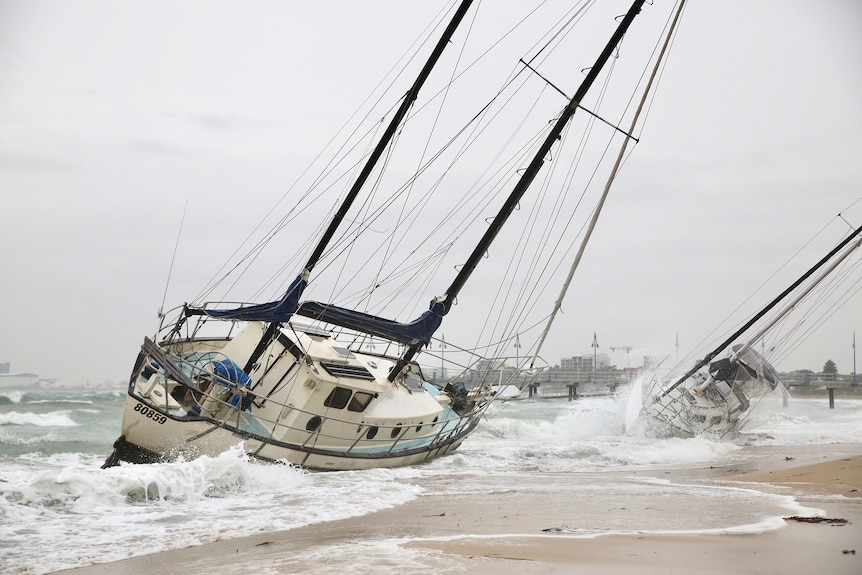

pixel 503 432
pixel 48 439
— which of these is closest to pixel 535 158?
pixel 503 432

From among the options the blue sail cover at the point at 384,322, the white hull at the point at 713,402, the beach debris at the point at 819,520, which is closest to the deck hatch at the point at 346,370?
the blue sail cover at the point at 384,322

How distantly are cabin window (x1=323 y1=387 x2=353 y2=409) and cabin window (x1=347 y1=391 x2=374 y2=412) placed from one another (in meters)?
0.15

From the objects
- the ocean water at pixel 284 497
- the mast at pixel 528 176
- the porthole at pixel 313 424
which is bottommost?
the ocean water at pixel 284 497

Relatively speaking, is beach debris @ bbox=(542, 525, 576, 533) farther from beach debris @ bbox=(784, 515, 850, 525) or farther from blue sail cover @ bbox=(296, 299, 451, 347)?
blue sail cover @ bbox=(296, 299, 451, 347)

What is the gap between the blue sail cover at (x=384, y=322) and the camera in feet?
55.0

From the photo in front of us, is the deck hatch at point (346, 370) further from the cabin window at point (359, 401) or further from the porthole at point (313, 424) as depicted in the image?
the porthole at point (313, 424)

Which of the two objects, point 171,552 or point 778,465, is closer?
point 171,552

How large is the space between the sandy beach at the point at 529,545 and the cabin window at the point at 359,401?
5.57m

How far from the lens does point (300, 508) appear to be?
Result: 446 inches

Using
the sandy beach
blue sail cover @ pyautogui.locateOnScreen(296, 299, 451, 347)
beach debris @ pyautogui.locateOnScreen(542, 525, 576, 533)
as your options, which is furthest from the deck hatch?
beach debris @ pyautogui.locateOnScreen(542, 525, 576, 533)

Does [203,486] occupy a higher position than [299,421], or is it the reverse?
[299,421]

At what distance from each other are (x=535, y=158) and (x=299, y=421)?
28.9 feet

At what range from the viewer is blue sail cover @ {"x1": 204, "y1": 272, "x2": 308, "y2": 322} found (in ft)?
54.3

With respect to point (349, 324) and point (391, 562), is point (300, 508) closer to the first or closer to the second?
point (391, 562)
